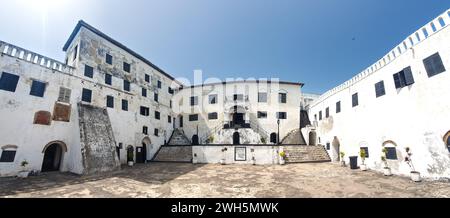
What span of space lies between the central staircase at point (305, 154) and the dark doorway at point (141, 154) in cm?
1635

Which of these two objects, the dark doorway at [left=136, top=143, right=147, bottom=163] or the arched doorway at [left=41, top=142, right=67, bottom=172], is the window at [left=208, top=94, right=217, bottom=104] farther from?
the arched doorway at [left=41, top=142, right=67, bottom=172]

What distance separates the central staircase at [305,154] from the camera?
18.4m

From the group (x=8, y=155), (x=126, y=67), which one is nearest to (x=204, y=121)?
(x=126, y=67)

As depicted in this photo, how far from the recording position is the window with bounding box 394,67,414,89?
10.8m

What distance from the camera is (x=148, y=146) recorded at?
2183 centimetres

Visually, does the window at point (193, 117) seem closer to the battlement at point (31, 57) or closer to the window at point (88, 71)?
the window at point (88, 71)

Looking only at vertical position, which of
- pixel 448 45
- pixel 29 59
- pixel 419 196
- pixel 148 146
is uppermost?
pixel 29 59

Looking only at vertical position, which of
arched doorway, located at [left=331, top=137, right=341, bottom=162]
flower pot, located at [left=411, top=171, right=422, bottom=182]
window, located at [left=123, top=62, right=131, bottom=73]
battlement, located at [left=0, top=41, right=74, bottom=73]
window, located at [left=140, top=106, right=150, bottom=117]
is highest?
window, located at [left=123, top=62, right=131, bottom=73]

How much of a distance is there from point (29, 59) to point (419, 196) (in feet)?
77.6

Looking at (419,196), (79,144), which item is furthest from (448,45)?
(79,144)

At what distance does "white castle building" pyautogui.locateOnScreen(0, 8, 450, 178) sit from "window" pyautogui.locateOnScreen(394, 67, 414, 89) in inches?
2.2

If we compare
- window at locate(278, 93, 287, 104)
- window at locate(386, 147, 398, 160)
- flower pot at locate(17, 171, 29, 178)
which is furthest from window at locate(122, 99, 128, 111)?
window at locate(386, 147, 398, 160)
